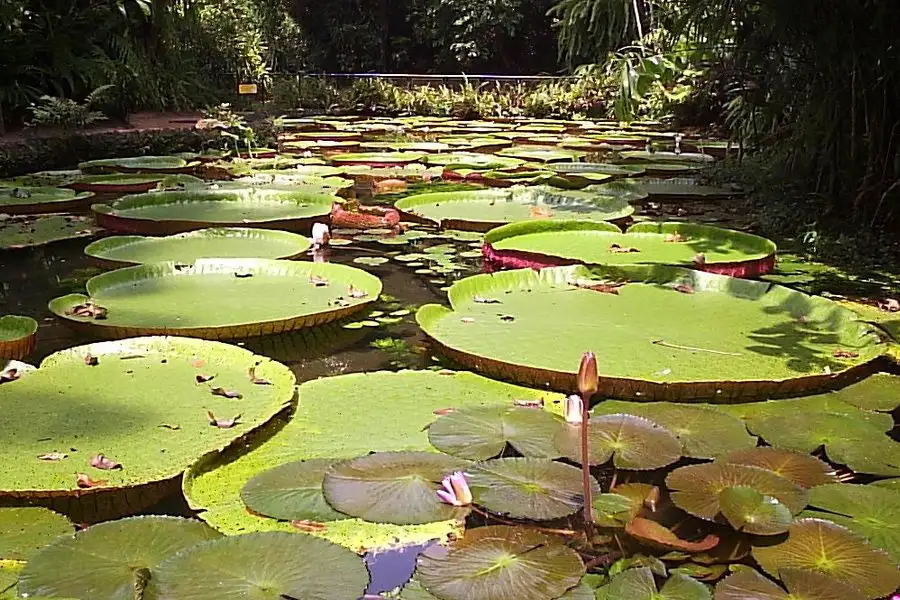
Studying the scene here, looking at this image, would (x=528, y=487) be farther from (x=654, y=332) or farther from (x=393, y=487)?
(x=654, y=332)

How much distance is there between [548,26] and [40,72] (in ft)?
47.2

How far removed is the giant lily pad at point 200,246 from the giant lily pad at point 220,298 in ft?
1.11

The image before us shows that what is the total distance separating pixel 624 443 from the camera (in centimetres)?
199

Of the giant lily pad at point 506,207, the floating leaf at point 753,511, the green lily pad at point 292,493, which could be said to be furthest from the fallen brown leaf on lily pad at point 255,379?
the giant lily pad at point 506,207

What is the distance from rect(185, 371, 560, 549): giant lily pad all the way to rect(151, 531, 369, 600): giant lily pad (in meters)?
0.11

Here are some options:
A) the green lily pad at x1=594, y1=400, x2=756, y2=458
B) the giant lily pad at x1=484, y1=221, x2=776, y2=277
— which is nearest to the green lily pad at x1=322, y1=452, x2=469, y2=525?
the green lily pad at x1=594, y1=400, x2=756, y2=458

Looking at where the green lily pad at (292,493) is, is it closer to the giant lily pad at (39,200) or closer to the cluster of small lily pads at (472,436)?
the cluster of small lily pads at (472,436)

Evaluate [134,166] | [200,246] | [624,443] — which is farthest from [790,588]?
[134,166]

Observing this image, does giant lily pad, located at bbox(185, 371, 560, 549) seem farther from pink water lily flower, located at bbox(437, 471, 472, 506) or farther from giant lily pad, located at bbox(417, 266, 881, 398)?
giant lily pad, located at bbox(417, 266, 881, 398)

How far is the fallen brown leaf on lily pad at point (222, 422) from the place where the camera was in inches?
79.9

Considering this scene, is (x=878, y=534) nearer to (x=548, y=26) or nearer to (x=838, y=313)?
(x=838, y=313)

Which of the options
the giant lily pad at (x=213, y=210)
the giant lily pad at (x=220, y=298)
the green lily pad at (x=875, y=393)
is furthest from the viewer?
the giant lily pad at (x=213, y=210)

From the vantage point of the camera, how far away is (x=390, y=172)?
7.44 m

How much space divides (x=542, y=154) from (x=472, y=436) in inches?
275
